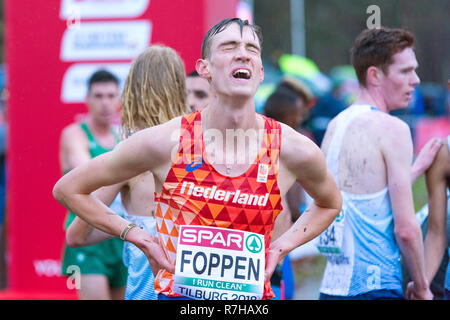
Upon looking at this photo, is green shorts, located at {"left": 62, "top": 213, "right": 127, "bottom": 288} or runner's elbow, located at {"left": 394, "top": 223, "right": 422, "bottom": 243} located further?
green shorts, located at {"left": 62, "top": 213, "right": 127, "bottom": 288}

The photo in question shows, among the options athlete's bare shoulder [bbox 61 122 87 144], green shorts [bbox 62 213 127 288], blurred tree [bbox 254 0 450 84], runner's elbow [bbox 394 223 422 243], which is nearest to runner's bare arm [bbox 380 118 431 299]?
runner's elbow [bbox 394 223 422 243]

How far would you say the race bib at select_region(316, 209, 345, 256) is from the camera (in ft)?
13.1

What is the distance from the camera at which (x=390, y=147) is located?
3.88 metres

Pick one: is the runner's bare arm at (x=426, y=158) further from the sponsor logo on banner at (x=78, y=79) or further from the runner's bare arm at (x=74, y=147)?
the sponsor logo on banner at (x=78, y=79)

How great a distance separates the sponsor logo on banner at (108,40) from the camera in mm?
6609

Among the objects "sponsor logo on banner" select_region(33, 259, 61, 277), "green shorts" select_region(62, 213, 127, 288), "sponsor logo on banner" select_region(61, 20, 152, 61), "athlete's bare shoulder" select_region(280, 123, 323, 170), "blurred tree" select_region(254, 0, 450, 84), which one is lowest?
"sponsor logo on banner" select_region(33, 259, 61, 277)

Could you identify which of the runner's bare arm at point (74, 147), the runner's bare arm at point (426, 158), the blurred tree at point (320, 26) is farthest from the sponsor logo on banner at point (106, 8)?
the blurred tree at point (320, 26)

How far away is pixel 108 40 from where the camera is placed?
6668 millimetres

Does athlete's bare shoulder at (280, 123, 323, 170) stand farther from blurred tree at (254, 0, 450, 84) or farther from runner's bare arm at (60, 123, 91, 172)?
blurred tree at (254, 0, 450, 84)

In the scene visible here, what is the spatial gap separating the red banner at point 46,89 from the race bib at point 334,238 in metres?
3.14

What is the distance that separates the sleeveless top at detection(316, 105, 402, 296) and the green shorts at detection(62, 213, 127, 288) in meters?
1.50

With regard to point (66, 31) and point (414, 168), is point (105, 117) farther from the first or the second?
point (414, 168)

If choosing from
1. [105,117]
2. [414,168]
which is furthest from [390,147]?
[105,117]
